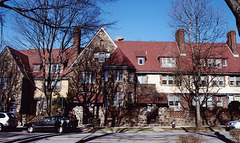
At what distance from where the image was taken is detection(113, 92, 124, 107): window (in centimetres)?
2528

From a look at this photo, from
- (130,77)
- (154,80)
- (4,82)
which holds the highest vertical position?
(130,77)

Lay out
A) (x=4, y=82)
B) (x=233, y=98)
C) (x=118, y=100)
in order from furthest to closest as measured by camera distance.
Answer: (x=4, y=82), (x=233, y=98), (x=118, y=100)

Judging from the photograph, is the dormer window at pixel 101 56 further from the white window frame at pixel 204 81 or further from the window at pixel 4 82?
the window at pixel 4 82

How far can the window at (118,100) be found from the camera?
25.3 m

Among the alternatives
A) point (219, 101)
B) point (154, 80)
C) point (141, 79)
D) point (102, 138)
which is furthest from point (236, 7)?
point (219, 101)

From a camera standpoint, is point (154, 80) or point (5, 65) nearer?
point (154, 80)

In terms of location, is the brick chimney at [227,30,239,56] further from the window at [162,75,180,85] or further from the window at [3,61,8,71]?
the window at [3,61,8,71]

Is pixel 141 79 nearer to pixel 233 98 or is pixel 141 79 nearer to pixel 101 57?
pixel 101 57

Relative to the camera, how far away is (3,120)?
60.9ft

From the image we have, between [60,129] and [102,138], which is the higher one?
[102,138]

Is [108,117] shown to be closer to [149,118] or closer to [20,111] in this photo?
[149,118]

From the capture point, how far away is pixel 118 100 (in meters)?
25.4

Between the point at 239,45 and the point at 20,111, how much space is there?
37.2 metres

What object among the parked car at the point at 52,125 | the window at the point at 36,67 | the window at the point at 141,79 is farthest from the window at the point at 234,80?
the window at the point at 36,67
